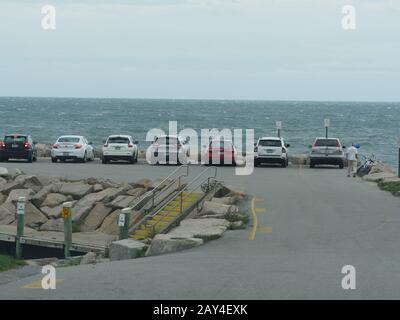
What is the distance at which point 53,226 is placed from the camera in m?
26.8

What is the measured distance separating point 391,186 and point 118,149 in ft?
52.2

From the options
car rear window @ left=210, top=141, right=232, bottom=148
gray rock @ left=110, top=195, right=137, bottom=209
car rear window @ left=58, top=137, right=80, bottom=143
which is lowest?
gray rock @ left=110, top=195, right=137, bottom=209

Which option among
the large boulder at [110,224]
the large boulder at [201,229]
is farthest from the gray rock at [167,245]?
the large boulder at [110,224]

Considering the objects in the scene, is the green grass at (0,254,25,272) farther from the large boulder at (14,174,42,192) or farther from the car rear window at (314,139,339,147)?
the car rear window at (314,139,339,147)

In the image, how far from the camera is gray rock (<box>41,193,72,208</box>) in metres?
28.7

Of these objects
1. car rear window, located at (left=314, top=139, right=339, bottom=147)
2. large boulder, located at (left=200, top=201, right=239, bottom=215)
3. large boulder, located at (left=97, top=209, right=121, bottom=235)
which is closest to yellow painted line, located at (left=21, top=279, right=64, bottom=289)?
large boulder, located at (left=200, top=201, right=239, bottom=215)

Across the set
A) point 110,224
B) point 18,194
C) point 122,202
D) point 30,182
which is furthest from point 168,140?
point 110,224

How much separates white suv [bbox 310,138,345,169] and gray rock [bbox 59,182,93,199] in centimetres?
1553

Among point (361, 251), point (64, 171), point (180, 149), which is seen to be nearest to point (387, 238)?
point (361, 251)

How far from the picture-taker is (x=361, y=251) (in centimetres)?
1831

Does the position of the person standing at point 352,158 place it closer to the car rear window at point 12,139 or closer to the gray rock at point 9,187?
the gray rock at point 9,187

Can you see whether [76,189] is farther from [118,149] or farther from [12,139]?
[12,139]

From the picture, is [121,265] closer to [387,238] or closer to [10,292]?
[10,292]
